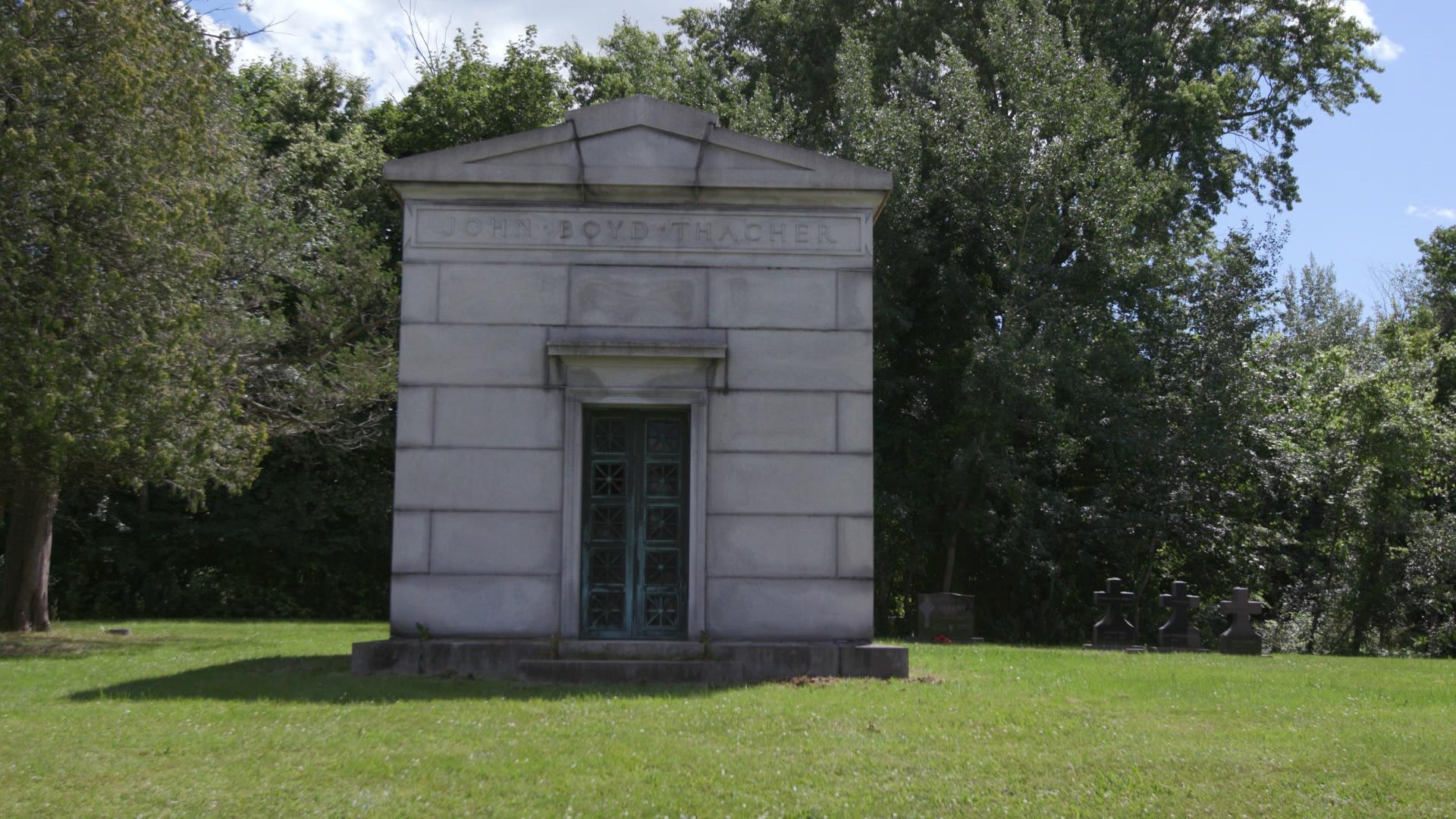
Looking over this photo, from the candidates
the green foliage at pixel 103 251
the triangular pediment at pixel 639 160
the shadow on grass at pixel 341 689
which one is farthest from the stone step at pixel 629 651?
the green foliage at pixel 103 251

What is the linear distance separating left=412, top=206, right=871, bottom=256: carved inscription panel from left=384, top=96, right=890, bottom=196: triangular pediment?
264 millimetres

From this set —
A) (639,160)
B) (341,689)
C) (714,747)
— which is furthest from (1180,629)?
(341,689)

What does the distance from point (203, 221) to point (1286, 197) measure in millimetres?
22614

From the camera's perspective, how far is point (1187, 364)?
886 inches

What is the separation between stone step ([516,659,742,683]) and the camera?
10.6 metres

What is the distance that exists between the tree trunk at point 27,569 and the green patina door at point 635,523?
31.5 ft

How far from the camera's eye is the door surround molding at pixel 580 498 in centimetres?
1143

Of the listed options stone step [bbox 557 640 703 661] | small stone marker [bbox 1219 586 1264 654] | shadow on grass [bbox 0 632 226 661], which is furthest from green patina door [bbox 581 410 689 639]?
small stone marker [bbox 1219 586 1264 654]

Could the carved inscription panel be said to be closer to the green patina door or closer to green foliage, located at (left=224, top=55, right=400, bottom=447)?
the green patina door

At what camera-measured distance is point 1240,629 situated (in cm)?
1856

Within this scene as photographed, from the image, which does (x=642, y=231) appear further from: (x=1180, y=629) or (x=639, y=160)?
(x=1180, y=629)

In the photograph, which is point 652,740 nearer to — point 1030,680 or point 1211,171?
point 1030,680

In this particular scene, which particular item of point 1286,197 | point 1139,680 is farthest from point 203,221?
point 1286,197

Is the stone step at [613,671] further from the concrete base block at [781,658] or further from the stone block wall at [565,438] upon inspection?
the stone block wall at [565,438]
